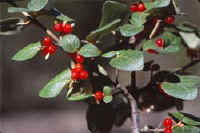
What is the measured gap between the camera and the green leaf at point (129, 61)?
87 centimetres

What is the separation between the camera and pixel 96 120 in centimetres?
112

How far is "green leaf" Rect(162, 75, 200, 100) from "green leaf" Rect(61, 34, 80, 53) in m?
0.28

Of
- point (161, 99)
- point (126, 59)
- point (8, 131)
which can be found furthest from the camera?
point (8, 131)

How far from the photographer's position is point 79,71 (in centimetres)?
92

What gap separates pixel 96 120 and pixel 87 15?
154 inches

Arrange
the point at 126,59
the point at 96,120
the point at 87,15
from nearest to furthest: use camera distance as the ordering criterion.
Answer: the point at 126,59 → the point at 96,120 → the point at 87,15

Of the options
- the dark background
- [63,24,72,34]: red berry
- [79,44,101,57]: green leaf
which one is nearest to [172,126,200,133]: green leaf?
[79,44,101,57]: green leaf

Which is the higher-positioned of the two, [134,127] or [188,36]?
[188,36]

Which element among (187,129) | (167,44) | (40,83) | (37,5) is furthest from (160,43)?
(40,83)

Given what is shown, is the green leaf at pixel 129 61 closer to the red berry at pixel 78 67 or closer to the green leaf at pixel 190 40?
the red berry at pixel 78 67

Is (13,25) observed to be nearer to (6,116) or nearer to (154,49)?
(154,49)

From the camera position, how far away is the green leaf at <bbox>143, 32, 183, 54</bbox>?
39.1 inches

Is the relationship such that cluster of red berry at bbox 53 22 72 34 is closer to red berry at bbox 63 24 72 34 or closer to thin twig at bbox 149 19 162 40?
red berry at bbox 63 24 72 34

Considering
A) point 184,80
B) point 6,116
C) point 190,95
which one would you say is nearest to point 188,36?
point 184,80
